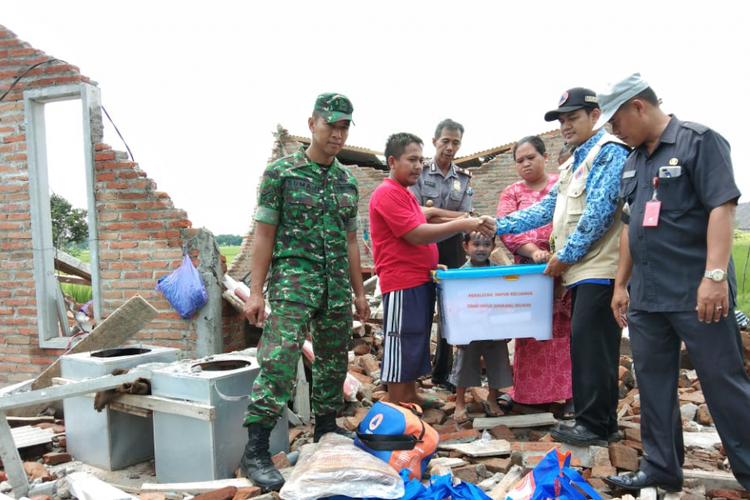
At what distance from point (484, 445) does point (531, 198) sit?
1903mm

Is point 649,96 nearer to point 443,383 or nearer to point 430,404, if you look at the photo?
point 430,404

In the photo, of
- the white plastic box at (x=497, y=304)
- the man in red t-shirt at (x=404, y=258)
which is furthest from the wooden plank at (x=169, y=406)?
the white plastic box at (x=497, y=304)

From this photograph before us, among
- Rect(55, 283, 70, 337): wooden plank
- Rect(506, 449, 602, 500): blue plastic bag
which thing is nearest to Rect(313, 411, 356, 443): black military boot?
Rect(506, 449, 602, 500): blue plastic bag

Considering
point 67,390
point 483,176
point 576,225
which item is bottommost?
point 67,390

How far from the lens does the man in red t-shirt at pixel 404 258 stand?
3.82 m

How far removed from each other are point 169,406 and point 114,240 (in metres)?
3.44

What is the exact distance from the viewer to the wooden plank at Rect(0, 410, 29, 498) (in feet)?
10.5

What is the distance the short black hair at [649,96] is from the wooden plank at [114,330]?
3.90 m

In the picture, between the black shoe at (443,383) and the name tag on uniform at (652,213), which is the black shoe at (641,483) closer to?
the name tag on uniform at (652,213)

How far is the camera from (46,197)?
6316 millimetres

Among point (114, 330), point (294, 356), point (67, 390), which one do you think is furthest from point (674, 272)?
point (114, 330)

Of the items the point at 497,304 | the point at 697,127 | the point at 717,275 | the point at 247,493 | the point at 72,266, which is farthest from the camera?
the point at 72,266

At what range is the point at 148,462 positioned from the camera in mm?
3982

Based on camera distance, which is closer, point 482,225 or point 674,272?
point 674,272
